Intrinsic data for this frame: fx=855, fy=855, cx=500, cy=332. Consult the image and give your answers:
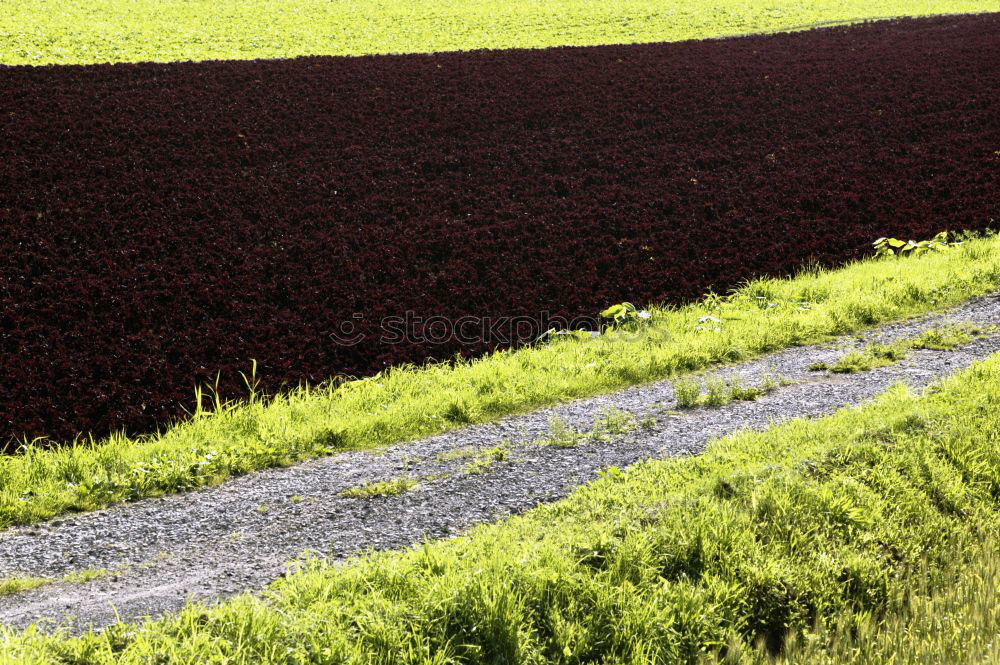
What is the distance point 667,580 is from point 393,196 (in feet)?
33.7

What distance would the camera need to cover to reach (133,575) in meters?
5.22

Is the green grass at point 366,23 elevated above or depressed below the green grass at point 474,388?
above

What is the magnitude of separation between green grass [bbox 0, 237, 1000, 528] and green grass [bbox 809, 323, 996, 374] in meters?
0.75

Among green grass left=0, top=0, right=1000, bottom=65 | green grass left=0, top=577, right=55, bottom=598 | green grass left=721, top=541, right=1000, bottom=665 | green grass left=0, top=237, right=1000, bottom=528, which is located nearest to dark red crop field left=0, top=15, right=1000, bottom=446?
green grass left=0, top=237, right=1000, bottom=528

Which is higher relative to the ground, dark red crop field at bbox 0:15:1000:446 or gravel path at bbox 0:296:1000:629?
dark red crop field at bbox 0:15:1000:446

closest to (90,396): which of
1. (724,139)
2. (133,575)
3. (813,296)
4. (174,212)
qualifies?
(133,575)

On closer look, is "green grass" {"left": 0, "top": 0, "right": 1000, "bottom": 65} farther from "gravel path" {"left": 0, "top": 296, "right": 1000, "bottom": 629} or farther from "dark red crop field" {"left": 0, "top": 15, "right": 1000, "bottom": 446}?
"gravel path" {"left": 0, "top": 296, "right": 1000, "bottom": 629}

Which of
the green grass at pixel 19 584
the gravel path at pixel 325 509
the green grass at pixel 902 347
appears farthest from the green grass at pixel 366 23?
the green grass at pixel 19 584

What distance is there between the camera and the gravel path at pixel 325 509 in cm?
505

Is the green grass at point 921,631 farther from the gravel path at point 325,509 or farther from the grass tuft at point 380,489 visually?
the grass tuft at point 380,489

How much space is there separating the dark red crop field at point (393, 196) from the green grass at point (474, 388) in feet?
2.49

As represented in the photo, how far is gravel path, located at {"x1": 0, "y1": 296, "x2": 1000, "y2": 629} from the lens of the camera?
16.6 ft

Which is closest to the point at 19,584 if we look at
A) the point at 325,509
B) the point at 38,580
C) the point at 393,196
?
the point at 38,580

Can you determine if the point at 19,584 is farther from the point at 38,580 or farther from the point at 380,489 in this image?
the point at 380,489
